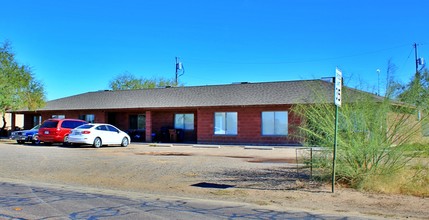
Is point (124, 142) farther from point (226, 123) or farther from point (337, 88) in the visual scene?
point (337, 88)

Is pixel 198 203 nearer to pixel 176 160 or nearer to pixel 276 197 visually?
pixel 276 197

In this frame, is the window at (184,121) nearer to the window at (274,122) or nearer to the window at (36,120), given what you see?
the window at (274,122)

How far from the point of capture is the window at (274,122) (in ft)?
91.8

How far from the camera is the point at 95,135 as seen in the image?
977 inches

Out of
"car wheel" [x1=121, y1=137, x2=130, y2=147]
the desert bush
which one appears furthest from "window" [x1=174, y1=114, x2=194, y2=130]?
the desert bush

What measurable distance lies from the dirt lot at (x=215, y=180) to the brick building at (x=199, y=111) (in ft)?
37.0

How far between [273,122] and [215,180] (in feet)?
55.2

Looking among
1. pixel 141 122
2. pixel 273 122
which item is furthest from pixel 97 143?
pixel 273 122

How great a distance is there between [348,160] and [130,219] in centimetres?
589

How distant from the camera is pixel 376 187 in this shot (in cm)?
1039

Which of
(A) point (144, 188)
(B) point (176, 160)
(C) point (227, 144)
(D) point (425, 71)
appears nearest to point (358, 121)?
(D) point (425, 71)

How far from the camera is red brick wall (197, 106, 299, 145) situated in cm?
2828

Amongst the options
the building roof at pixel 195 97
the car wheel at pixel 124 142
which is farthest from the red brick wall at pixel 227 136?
the car wheel at pixel 124 142

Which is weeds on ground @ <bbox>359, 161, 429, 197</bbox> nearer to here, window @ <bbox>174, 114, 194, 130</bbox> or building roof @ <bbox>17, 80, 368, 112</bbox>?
building roof @ <bbox>17, 80, 368, 112</bbox>
